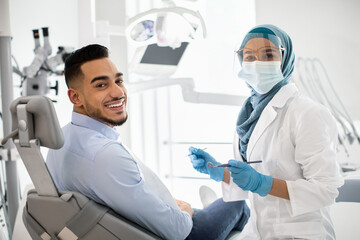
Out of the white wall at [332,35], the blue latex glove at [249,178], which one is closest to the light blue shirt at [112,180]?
the blue latex glove at [249,178]

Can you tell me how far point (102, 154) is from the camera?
46.5 inches

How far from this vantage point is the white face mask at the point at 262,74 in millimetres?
1388

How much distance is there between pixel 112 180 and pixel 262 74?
2.30ft

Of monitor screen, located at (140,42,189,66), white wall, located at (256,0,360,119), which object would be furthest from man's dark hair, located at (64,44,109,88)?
white wall, located at (256,0,360,119)

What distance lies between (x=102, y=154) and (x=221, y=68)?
2.20m

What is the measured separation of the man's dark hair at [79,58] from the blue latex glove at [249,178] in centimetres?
64

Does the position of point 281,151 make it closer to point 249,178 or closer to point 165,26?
point 249,178

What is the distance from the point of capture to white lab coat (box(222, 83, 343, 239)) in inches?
49.3

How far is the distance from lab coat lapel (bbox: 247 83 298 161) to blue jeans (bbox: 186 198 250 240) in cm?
40

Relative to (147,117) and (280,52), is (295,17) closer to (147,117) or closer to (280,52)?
(280,52)

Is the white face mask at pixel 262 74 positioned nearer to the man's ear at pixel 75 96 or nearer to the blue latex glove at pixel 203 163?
the blue latex glove at pixel 203 163

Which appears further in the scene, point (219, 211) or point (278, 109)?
point (219, 211)

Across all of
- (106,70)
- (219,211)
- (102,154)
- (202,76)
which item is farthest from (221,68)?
(102,154)

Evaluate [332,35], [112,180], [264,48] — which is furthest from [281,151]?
[332,35]
